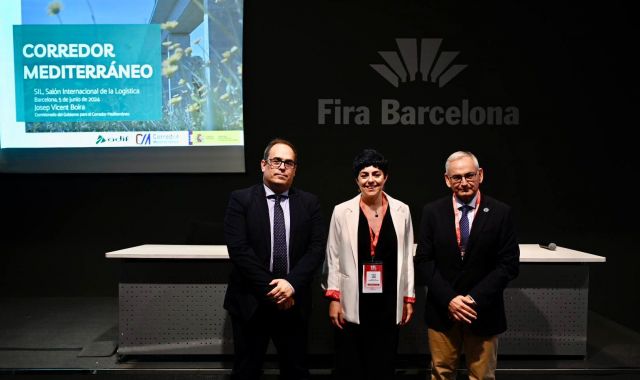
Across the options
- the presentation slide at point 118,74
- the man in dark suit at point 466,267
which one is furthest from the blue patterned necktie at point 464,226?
the presentation slide at point 118,74

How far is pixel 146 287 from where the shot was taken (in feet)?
9.68

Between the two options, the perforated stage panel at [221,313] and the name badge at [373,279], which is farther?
the perforated stage panel at [221,313]

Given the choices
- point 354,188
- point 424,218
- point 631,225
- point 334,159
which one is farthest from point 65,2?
point 631,225

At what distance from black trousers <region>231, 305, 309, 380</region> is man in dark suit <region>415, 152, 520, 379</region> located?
633 mm

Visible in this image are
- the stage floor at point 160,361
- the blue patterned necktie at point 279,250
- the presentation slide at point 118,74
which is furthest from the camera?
the presentation slide at point 118,74

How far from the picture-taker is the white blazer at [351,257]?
2.12 m

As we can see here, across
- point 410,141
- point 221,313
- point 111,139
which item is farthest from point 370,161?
point 111,139

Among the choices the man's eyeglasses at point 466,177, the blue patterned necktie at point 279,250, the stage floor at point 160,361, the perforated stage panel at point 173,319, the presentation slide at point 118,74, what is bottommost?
the stage floor at point 160,361

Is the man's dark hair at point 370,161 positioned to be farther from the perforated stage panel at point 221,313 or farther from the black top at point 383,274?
the perforated stage panel at point 221,313

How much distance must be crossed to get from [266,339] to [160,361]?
3.61ft

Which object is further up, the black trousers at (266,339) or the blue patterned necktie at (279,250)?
the blue patterned necktie at (279,250)

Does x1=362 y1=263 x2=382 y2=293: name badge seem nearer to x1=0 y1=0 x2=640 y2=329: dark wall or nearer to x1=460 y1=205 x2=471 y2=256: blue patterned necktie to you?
x1=460 y1=205 x2=471 y2=256: blue patterned necktie

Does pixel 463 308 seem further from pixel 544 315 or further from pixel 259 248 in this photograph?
pixel 544 315

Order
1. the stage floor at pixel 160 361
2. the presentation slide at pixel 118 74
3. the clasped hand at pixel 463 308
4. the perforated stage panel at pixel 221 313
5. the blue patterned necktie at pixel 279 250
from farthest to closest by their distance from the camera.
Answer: the presentation slide at pixel 118 74
the perforated stage panel at pixel 221 313
the stage floor at pixel 160 361
the blue patterned necktie at pixel 279 250
the clasped hand at pixel 463 308
